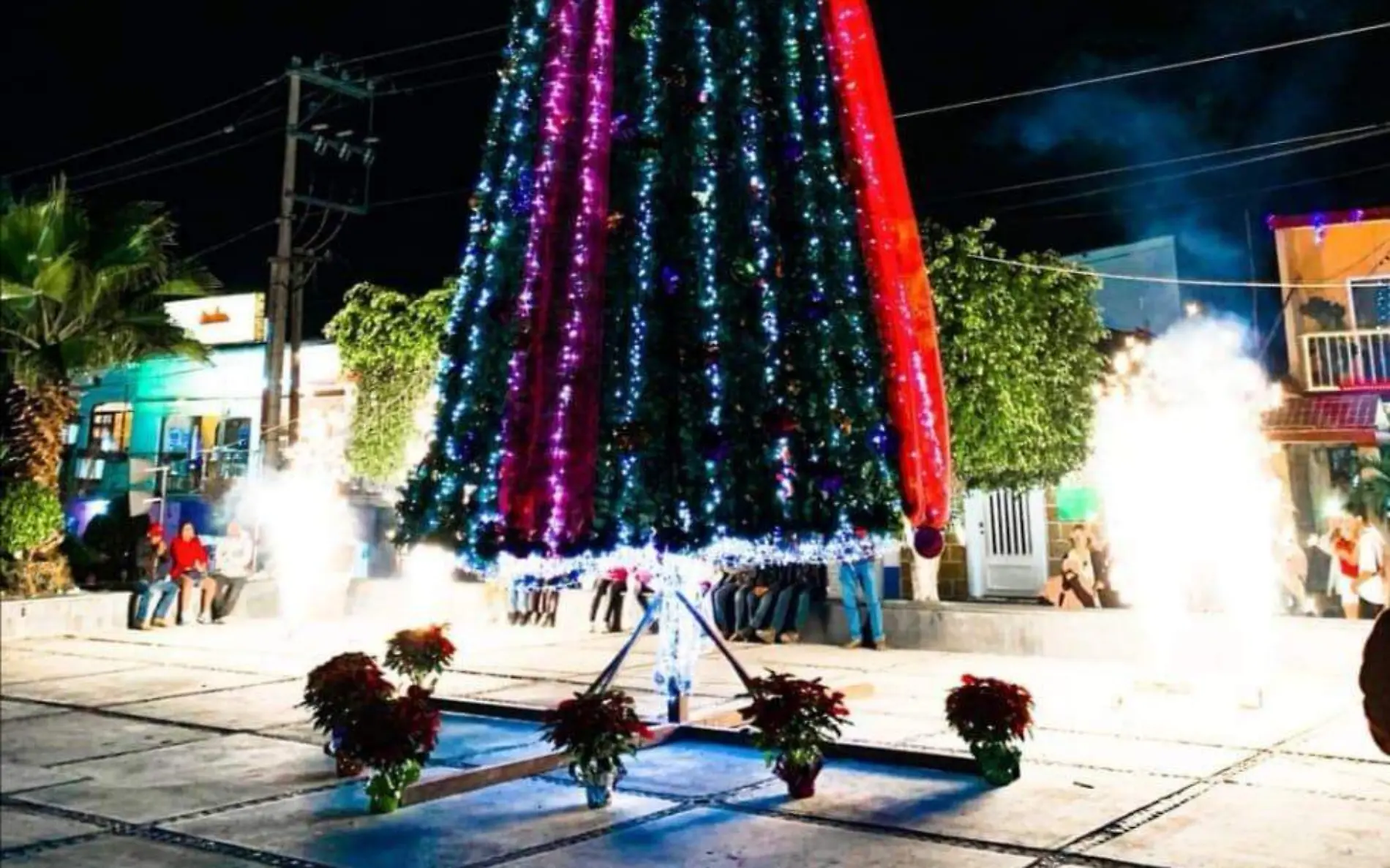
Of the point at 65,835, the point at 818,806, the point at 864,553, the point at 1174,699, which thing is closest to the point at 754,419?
the point at 864,553

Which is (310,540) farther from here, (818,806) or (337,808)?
(818,806)

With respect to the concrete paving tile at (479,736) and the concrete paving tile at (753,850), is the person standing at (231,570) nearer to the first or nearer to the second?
the concrete paving tile at (479,736)

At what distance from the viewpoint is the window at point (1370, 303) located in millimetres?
16547

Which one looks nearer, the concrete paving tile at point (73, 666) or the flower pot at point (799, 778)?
the flower pot at point (799, 778)

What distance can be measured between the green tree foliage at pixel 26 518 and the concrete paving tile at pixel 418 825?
443 inches

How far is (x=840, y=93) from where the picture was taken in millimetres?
7234

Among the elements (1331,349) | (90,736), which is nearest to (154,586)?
(90,736)

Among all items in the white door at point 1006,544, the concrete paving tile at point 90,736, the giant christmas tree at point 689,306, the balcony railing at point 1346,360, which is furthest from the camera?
the white door at point 1006,544

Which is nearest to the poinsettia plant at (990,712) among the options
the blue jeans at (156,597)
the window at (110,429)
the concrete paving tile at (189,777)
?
the concrete paving tile at (189,777)

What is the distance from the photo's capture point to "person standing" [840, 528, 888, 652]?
1309 centimetres

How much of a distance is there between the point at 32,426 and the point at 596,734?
13098 millimetres

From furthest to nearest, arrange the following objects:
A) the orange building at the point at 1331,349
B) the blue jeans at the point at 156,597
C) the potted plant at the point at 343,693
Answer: the orange building at the point at 1331,349 < the blue jeans at the point at 156,597 < the potted plant at the point at 343,693

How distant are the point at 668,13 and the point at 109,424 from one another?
89.5 feet

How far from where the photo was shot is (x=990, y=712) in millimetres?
6531
